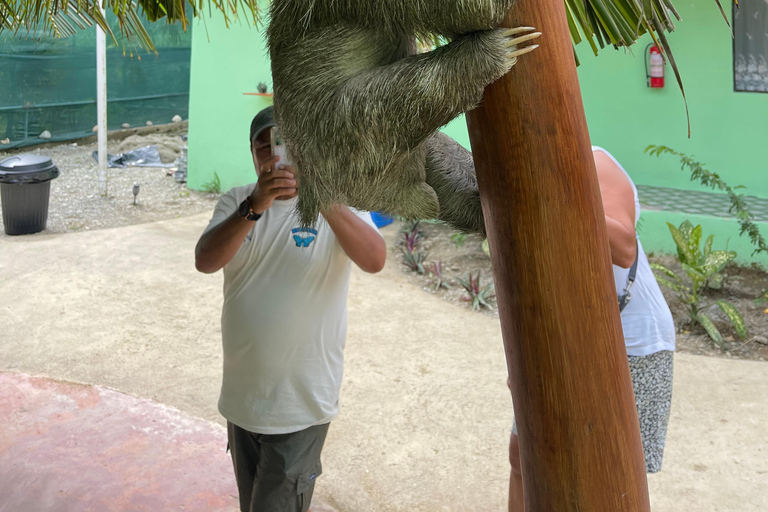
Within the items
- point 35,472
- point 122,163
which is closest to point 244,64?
point 122,163

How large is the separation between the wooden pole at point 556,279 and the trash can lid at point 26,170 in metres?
9.05

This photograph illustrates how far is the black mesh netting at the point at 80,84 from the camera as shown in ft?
43.6

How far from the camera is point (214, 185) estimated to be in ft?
36.4

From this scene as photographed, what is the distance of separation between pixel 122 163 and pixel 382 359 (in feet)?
31.0

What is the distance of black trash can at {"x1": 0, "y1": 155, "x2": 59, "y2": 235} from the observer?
29.0ft

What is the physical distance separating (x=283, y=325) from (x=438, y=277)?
4782 mm

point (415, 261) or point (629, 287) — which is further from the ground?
point (629, 287)

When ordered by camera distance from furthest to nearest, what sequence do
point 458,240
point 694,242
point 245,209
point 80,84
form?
point 80,84
point 458,240
point 694,242
point 245,209

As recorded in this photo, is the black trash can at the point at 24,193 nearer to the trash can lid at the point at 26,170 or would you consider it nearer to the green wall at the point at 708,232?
the trash can lid at the point at 26,170

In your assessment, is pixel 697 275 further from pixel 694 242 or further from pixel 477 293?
pixel 477 293

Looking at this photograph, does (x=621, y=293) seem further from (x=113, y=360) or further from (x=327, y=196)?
(x=113, y=360)

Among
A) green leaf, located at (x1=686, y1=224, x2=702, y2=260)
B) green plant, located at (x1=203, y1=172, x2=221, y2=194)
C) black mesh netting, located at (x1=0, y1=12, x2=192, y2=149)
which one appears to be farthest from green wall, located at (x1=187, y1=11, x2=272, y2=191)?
green leaf, located at (x1=686, y1=224, x2=702, y2=260)

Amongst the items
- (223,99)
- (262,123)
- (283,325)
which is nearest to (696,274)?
(283,325)

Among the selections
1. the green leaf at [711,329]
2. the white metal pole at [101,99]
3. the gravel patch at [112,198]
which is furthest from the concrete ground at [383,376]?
the white metal pole at [101,99]
